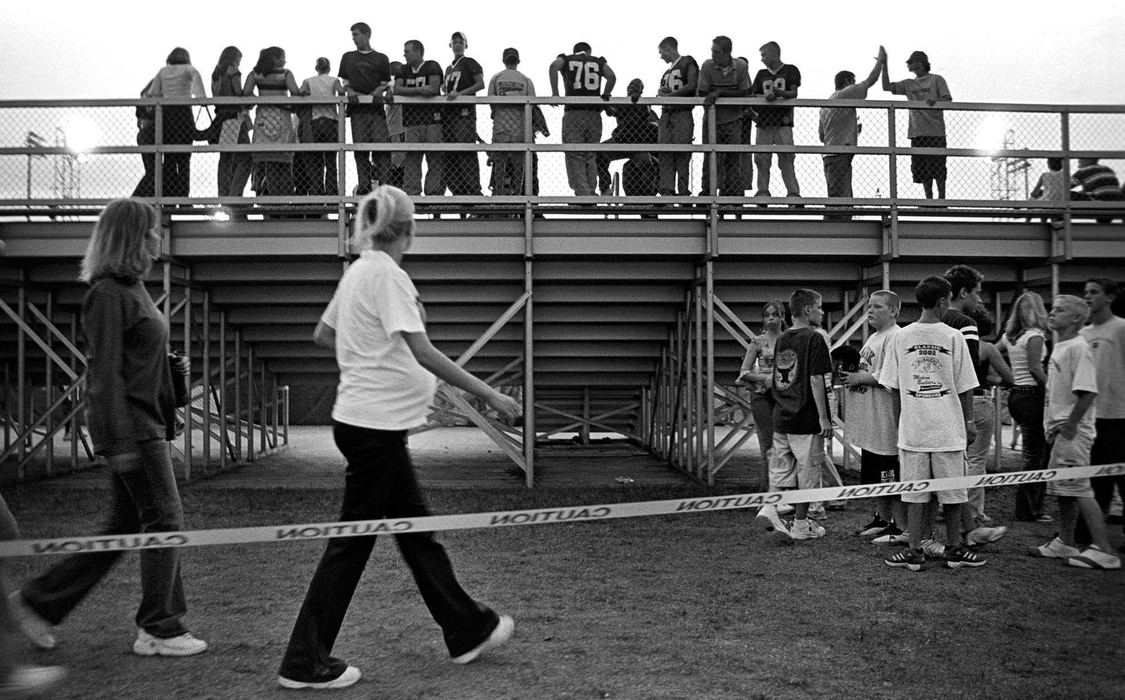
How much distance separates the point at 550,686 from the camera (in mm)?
3752

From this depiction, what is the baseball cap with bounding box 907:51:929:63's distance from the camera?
1059 centimetres

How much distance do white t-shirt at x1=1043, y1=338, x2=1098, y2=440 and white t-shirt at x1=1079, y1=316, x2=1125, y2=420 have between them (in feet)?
0.13

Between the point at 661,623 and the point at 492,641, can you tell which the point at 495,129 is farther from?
the point at 492,641

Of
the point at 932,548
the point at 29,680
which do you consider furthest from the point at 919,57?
the point at 29,680

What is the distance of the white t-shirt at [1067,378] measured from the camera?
18.4 ft

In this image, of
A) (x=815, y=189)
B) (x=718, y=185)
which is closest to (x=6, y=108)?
(x=718, y=185)

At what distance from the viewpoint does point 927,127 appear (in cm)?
1014

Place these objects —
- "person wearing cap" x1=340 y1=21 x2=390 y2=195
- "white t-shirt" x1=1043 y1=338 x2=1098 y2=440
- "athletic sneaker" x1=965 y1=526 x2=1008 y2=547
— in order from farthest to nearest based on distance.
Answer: "person wearing cap" x1=340 y1=21 x2=390 y2=195
"athletic sneaker" x1=965 y1=526 x2=1008 y2=547
"white t-shirt" x1=1043 y1=338 x2=1098 y2=440

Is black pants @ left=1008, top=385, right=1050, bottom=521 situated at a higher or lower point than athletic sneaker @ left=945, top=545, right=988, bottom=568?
higher

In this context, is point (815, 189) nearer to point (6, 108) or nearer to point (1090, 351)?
point (1090, 351)

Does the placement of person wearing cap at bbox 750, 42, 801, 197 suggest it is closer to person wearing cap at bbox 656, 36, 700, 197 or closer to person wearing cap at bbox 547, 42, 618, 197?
person wearing cap at bbox 656, 36, 700, 197

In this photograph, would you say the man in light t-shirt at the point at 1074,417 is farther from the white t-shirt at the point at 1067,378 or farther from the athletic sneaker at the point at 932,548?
the athletic sneaker at the point at 932,548

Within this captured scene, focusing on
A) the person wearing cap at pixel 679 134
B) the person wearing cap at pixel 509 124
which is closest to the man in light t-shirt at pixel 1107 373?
the person wearing cap at pixel 679 134

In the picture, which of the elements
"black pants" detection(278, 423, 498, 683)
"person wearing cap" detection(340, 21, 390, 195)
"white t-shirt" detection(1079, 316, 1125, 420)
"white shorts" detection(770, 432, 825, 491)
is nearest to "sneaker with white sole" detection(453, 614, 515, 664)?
"black pants" detection(278, 423, 498, 683)
